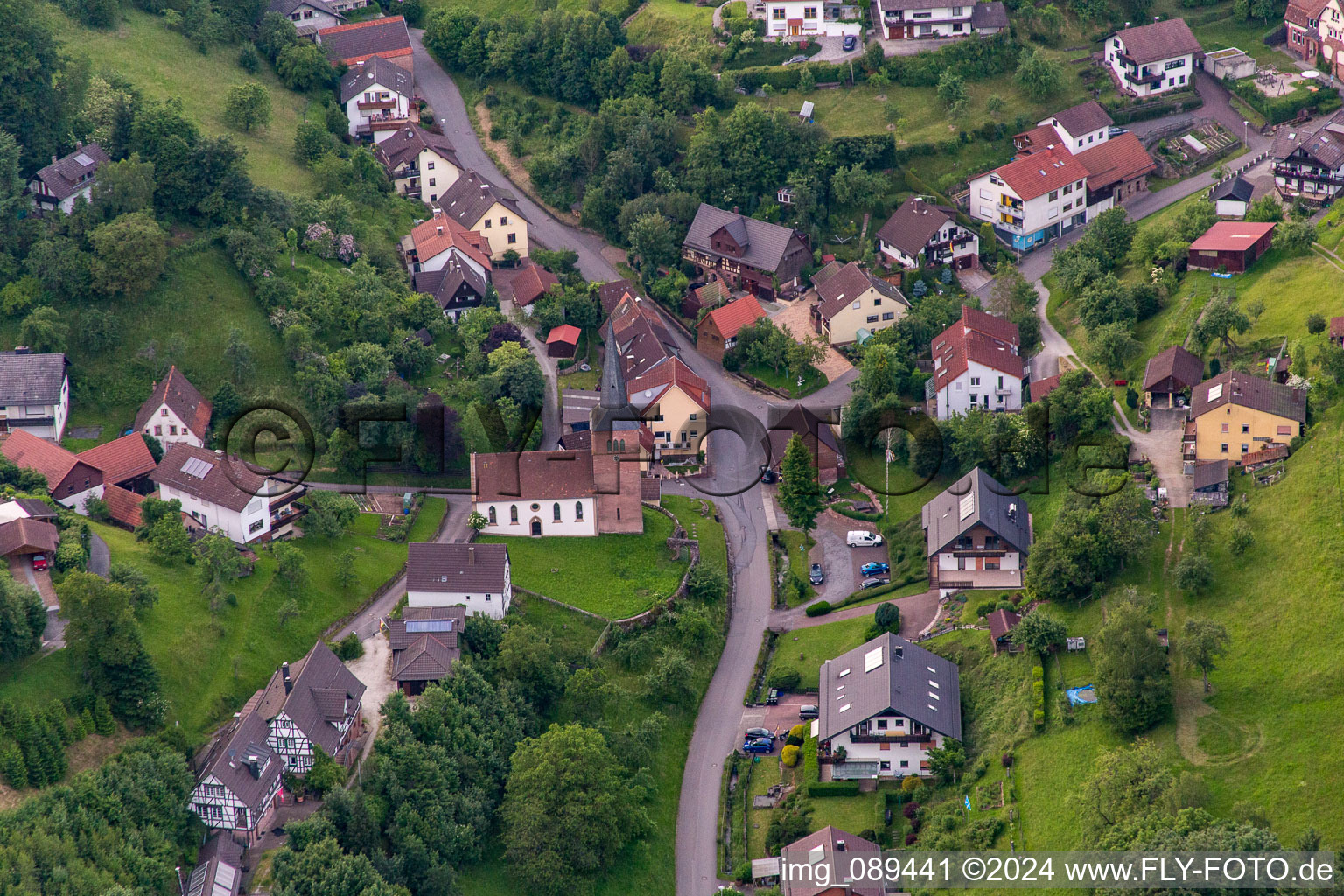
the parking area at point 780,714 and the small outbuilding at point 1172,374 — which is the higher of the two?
the small outbuilding at point 1172,374

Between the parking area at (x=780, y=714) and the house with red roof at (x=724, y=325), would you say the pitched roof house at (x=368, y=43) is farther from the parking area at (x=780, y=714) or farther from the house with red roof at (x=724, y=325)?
the parking area at (x=780, y=714)

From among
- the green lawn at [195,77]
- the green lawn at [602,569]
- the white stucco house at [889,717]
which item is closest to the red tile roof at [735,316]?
the green lawn at [602,569]

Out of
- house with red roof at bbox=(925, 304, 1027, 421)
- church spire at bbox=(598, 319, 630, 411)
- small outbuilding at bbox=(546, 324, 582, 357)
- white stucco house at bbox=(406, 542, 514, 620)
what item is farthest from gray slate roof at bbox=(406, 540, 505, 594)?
house with red roof at bbox=(925, 304, 1027, 421)

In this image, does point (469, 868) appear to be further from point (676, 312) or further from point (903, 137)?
point (903, 137)

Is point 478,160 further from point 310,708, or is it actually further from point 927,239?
point 310,708

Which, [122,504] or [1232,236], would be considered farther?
[1232,236]

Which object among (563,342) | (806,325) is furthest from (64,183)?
(806,325)

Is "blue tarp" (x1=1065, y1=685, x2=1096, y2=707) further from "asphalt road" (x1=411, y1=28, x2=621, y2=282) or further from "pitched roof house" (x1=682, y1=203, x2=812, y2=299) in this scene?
"asphalt road" (x1=411, y1=28, x2=621, y2=282)

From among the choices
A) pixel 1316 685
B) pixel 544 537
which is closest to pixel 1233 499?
pixel 1316 685
